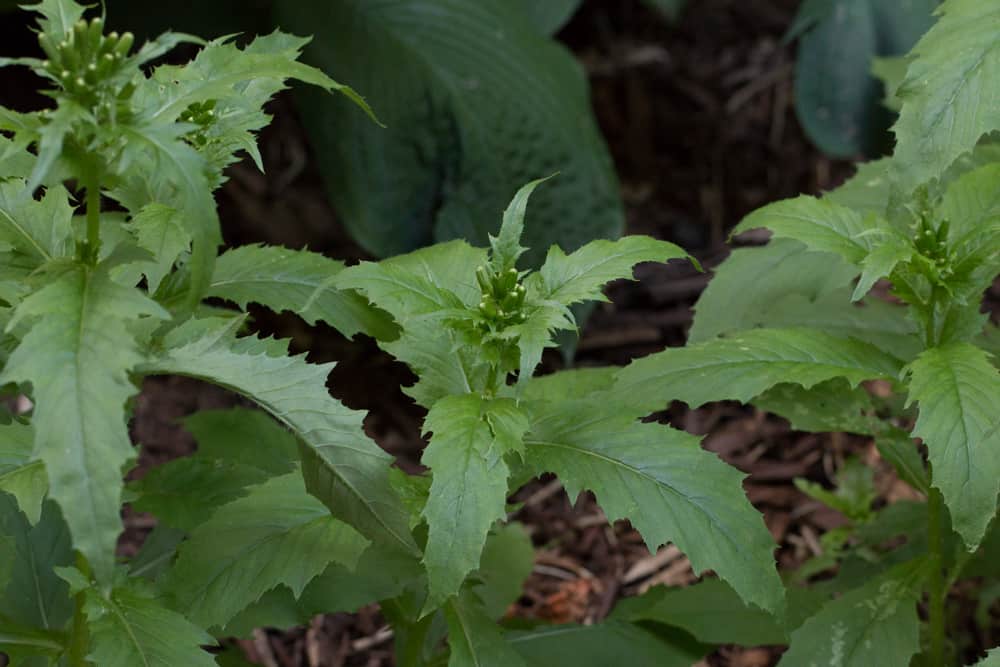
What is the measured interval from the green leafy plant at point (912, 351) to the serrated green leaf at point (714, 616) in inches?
2.9

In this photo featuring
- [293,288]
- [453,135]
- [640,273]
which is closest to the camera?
[293,288]

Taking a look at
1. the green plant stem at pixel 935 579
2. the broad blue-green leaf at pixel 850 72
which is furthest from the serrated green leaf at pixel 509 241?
the broad blue-green leaf at pixel 850 72

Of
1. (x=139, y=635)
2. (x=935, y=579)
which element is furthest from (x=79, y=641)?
(x=935, y=579)

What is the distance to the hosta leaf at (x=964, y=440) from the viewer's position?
6.58ft

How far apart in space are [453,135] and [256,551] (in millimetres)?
2286

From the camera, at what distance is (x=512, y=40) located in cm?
416

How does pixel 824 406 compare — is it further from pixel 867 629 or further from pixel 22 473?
pixel 22 473

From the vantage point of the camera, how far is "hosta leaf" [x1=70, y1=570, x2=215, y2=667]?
6.01 ft

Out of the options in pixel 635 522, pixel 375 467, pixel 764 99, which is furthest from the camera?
pixel 764 99

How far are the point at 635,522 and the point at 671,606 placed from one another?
703mm

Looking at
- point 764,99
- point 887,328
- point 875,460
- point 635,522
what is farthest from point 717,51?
point 635,522

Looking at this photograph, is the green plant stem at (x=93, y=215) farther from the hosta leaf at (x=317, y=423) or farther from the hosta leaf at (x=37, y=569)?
the hosta leaf at (x=37, y=569)

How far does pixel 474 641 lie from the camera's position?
211cm

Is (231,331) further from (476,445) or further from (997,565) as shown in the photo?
(997,565)
